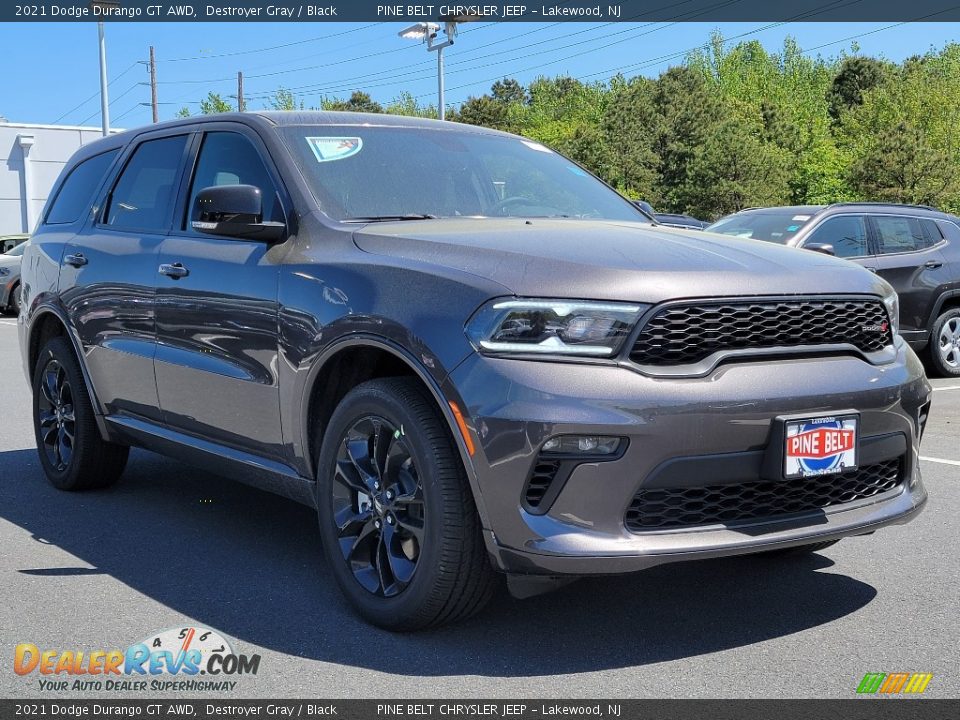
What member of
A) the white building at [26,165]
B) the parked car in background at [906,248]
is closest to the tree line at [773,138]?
the white building at [26,165]

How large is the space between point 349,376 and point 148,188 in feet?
6.68

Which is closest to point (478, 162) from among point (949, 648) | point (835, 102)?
point (949, 648)

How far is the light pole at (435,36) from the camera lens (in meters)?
26.0

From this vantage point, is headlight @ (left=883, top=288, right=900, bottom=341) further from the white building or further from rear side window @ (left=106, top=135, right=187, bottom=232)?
the white building

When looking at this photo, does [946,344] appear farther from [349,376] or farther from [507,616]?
[349,376]

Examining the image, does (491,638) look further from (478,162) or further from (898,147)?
(898,147)

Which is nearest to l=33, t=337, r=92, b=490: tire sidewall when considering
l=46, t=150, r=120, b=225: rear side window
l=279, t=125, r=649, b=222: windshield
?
l=46, t=150, r=120, b=225: rear side window

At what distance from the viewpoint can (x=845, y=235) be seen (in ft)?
35.1

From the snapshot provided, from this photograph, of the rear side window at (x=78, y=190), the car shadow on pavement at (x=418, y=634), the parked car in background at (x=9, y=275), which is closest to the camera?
the car shadow on pavement at (x=418, y=634)

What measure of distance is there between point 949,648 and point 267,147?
3.12 meters

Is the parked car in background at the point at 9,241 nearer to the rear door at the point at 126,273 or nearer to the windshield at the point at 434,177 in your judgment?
the rear door at the point at 126,273

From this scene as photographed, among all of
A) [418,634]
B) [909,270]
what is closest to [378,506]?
[418,634]

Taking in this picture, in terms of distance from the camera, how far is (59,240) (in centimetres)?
604

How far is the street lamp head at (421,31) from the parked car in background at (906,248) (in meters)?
17.0
